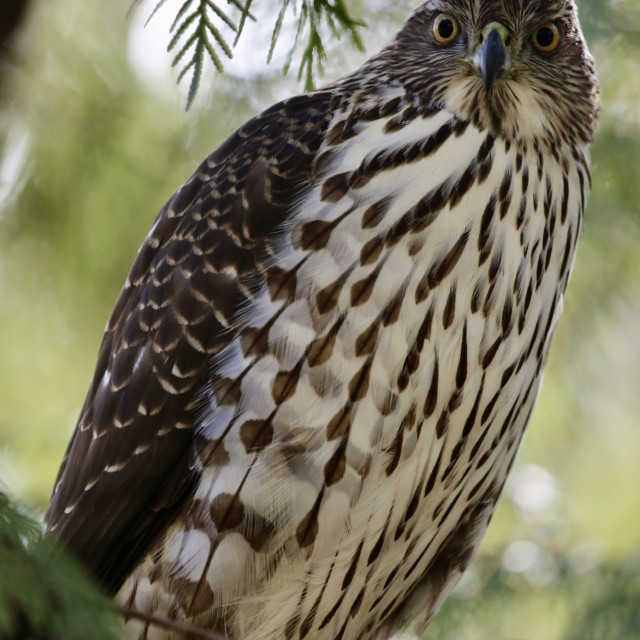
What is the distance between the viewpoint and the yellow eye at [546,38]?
9.95ft

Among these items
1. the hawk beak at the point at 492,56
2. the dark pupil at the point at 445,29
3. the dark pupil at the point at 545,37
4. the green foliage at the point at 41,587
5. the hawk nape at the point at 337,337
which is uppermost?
the dark pupil at the point at 545,37

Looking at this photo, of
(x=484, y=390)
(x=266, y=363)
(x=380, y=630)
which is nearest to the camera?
(x=266, y=363)

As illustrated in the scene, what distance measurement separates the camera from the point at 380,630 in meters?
3.41

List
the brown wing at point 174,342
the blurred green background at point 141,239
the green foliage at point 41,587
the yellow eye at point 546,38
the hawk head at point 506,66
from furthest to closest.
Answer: the blurred green background at point 141,239
the yellow eye at point 546,38
the hawk head at point 506,66
the brown wing at point 174,342
the green foliage at point 41,587

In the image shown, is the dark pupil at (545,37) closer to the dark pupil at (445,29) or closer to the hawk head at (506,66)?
the hawk head at (506,66)

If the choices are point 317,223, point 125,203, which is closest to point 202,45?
point 317,223

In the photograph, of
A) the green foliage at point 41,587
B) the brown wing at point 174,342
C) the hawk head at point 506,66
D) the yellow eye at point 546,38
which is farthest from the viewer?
the yellow eye at point 546,38

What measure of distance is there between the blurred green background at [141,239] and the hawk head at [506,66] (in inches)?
35.8

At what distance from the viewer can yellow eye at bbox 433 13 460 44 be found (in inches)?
120

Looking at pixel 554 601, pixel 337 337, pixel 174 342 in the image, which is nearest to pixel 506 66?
pixel 337 337

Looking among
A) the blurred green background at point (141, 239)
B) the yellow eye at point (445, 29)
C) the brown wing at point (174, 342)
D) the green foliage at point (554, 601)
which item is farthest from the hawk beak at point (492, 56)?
the green foliage at point (554, 601)

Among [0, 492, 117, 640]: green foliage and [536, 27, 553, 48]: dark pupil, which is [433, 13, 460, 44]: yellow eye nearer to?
[536, 27, 553, 48]: dark pupil

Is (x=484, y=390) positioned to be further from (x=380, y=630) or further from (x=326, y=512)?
(x=380, y=630)

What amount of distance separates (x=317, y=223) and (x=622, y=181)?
2.30 m
